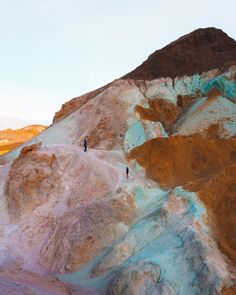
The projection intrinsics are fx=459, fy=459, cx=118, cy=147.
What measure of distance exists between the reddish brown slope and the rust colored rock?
11704 millimetres

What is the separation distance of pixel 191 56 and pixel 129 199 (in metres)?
22.8

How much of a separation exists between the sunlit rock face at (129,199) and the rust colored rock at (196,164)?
7 cm

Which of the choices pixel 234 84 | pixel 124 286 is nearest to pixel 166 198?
pixel 124 286

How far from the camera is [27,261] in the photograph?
84.2 ft

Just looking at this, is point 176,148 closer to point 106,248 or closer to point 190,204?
point 190,204

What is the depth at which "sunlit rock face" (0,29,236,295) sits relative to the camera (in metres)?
22.3

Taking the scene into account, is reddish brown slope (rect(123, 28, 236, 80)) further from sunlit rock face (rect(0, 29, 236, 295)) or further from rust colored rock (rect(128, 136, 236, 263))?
rust colored rock (rect(128, 136, 236, 263))

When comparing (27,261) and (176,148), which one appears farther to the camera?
(176,148)

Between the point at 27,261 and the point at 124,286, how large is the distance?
670 cm

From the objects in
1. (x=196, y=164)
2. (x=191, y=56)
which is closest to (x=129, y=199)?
(x=196, y=164)

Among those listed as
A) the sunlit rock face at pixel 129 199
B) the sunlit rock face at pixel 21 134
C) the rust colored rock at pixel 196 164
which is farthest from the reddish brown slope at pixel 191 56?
the sunlit rock face at pixel 21 134

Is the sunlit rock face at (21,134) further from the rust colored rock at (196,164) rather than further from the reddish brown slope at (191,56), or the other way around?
the rust colored rock at (196,164)

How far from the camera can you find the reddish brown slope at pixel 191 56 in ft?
147

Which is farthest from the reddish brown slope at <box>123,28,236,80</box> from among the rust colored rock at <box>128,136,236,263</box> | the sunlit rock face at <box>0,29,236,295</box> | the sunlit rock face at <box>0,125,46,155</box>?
the sunlit rock face at <box>0,125,46,155</box>
